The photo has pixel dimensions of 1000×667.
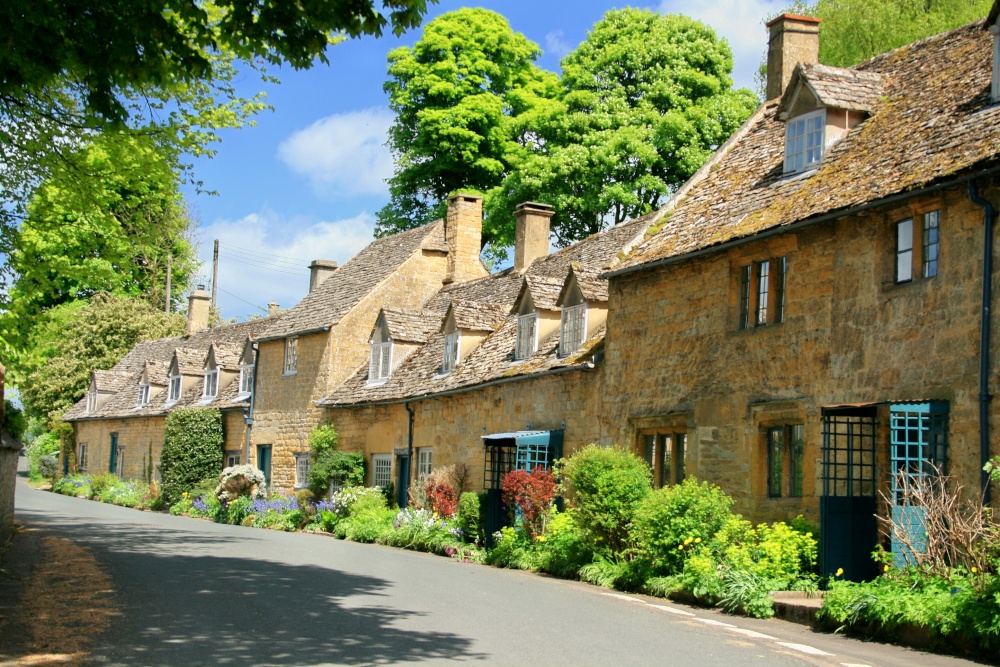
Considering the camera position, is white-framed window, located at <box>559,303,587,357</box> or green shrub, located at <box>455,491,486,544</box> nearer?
white-framed window, located at <box>559,303,587,357</box>

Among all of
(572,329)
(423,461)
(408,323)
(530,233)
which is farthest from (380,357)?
(572,329)

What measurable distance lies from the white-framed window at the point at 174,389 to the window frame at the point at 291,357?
11.8 meters

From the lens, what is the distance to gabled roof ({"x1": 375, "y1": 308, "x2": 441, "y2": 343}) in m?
31.7

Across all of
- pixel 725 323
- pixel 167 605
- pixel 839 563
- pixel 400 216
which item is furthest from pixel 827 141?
pixel 400 216

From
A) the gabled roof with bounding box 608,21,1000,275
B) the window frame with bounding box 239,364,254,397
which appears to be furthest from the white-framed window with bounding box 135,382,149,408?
the gabled roof with bounding box 608,21,1000,275

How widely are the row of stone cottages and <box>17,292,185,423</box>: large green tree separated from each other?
32853mm

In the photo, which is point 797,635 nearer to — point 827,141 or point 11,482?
point 827,141

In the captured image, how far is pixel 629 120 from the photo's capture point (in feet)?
121

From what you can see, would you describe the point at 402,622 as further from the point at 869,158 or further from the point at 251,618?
the point at 869,158

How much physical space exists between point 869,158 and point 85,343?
50.3 metres

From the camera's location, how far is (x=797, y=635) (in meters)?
12.6

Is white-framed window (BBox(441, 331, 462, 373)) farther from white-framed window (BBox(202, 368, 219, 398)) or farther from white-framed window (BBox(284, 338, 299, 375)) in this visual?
white-framed window (BBox(202, 368, 219, 398))

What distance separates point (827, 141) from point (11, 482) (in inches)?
619

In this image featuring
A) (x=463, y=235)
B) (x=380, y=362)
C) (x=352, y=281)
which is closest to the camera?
(x=380, y=362)
